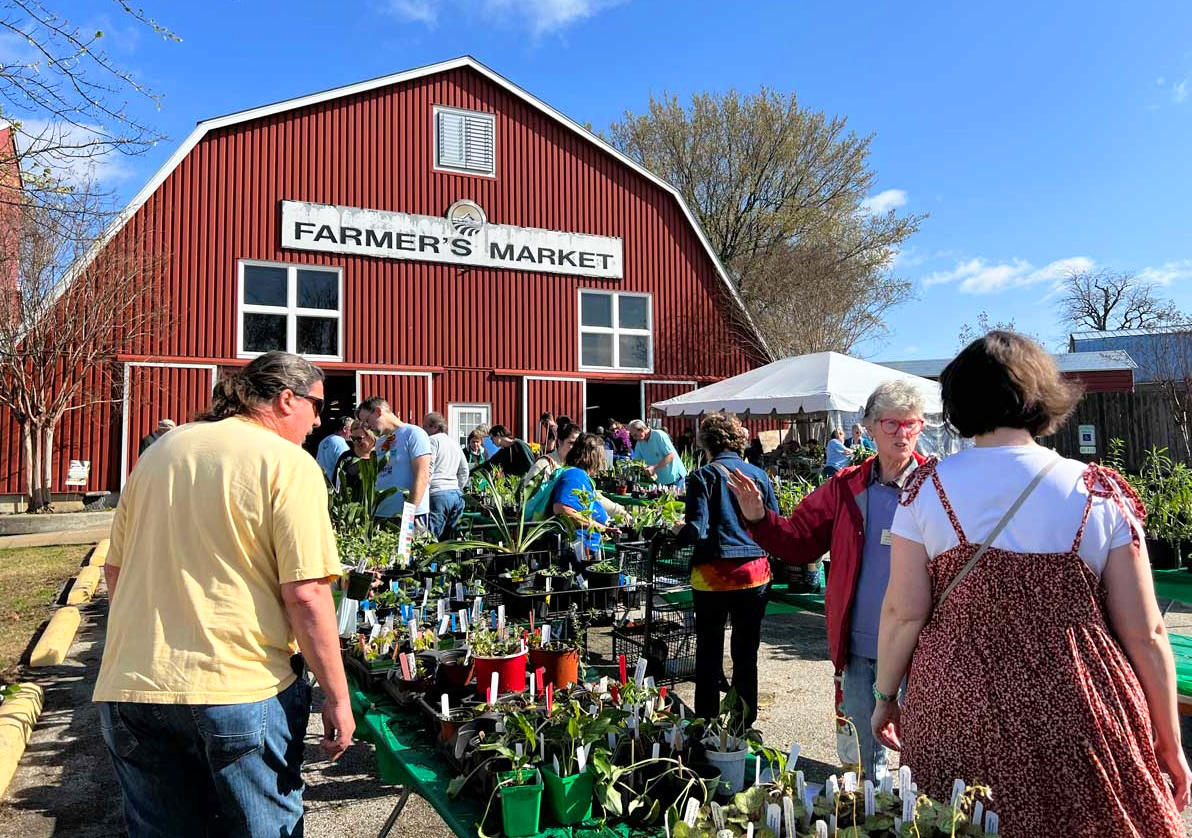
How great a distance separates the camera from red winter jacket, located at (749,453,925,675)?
280 centimetres

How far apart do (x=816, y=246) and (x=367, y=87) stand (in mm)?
17627

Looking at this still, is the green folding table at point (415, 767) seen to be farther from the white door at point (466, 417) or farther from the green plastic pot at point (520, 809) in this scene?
the white door at point (466, 417)

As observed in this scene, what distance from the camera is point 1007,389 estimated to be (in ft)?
5.76

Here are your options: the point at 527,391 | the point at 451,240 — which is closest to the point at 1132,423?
the point at 527,391

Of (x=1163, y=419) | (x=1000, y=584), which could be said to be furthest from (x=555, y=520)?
(x=1163, y=419)

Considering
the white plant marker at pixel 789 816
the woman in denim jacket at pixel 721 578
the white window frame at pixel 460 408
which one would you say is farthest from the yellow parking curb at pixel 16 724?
the white window frame at pixel 460 408

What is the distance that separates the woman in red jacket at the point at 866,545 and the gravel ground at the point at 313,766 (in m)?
1.17

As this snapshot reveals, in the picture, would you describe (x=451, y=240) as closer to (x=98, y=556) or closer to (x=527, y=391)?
(x=527, y=391)

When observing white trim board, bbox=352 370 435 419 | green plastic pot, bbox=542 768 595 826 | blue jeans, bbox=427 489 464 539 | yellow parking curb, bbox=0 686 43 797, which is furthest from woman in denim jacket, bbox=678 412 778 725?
white trim board, bbox=352 370 435 419

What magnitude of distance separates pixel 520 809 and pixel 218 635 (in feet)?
2.76

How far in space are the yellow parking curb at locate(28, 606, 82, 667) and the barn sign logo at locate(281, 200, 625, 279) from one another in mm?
9338

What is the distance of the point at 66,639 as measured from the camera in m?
5.99

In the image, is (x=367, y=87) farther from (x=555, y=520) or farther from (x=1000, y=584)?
(x=1000, y=584)

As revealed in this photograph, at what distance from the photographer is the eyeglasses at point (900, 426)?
2.78 m
